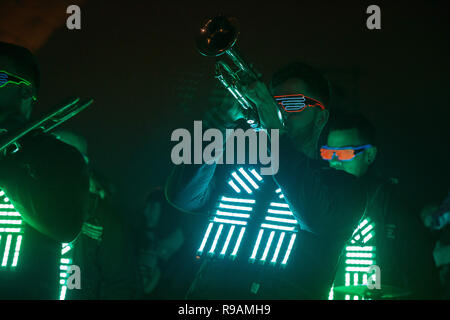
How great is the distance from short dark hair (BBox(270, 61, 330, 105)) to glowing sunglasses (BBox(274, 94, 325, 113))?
0.29ft

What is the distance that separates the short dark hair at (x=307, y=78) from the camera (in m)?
2.38

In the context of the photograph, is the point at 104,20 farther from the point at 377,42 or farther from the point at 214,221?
the point at 214,221

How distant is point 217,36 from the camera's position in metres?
2.20

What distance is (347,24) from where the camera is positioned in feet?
16.1

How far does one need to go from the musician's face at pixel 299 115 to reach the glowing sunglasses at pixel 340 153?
1.10 meters

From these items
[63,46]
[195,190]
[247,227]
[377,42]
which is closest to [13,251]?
[195,190]

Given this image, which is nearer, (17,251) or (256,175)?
(17,251)

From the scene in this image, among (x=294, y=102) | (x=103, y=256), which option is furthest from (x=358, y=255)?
(x=103, y=256)

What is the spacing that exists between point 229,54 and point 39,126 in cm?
102

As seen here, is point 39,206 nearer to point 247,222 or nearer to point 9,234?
point 9,234

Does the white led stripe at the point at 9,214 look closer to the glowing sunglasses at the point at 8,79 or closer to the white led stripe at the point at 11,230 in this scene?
the white led stripe at the point at 11,230

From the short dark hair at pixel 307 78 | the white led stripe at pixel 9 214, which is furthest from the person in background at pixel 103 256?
the short dark hair at pixel 307 78

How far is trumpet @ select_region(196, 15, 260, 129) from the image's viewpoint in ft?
6.97
